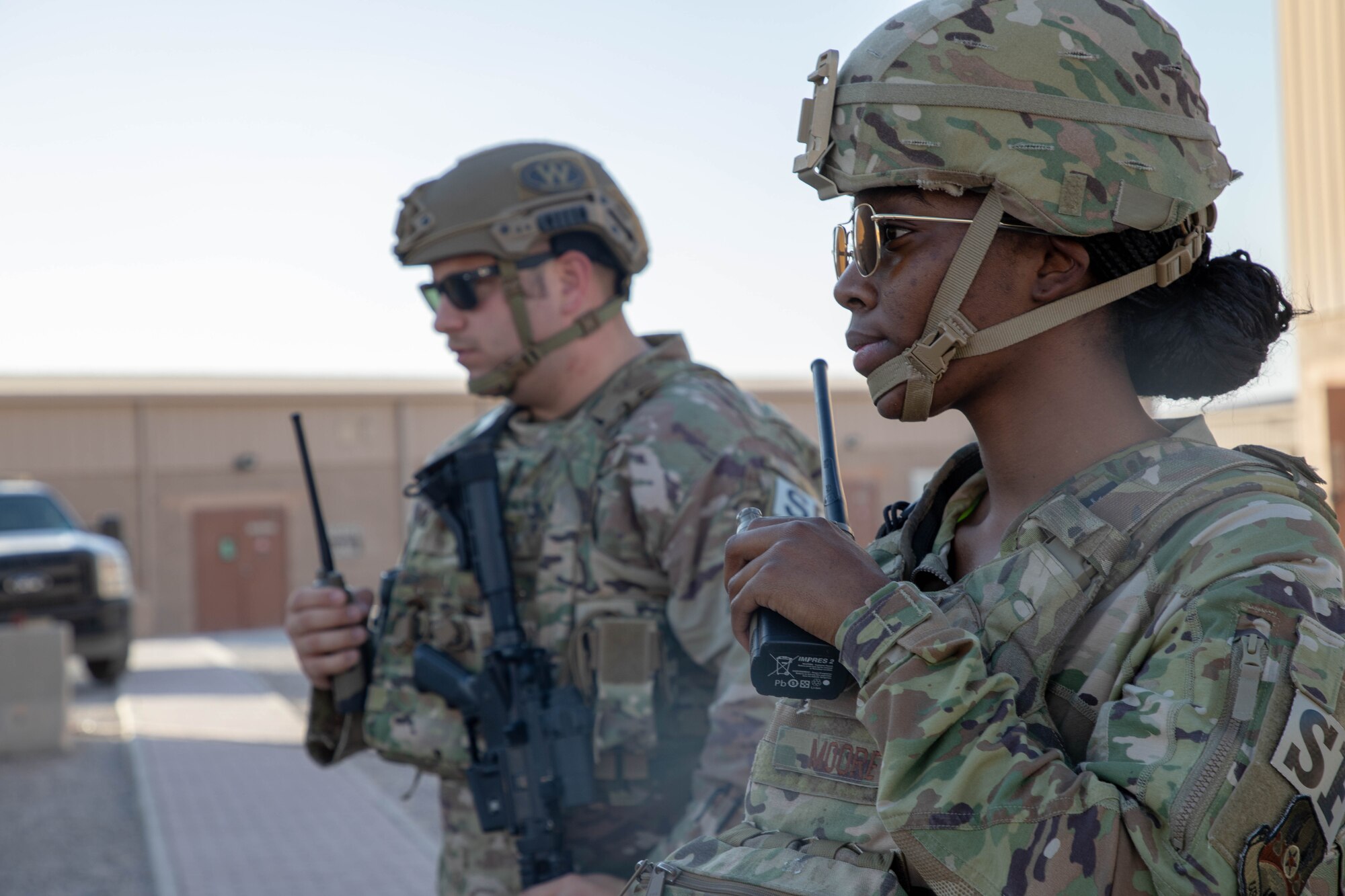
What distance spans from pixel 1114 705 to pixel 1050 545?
22cm

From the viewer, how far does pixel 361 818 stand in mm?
7520

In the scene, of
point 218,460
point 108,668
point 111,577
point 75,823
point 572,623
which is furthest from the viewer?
point 218,460

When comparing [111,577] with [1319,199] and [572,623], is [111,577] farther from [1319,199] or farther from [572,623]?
[1319,199]

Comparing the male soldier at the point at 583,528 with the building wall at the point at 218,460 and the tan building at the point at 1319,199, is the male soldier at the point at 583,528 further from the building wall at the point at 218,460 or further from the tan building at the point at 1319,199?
the building wall at the point at 218,460

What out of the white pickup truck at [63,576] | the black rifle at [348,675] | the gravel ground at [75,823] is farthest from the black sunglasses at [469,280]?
the white pickup truck at [63,576]

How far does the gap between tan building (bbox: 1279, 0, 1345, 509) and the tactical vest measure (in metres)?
7.29

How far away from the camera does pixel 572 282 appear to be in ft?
9.53

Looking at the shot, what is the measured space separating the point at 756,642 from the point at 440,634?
155cm

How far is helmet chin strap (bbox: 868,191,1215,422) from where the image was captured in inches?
53.1

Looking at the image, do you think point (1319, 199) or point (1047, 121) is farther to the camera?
point (1319, 199)

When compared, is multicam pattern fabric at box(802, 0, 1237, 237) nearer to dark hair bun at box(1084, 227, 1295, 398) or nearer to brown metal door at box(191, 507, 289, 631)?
dark hair bun at box(1084, 227, 1295, 398)

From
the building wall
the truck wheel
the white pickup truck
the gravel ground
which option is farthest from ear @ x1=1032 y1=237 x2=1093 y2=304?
the building wall

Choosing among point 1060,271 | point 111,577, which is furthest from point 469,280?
point 111,577

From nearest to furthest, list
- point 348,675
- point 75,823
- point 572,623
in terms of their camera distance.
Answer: point 572,623, point 348,675, point 75,823
